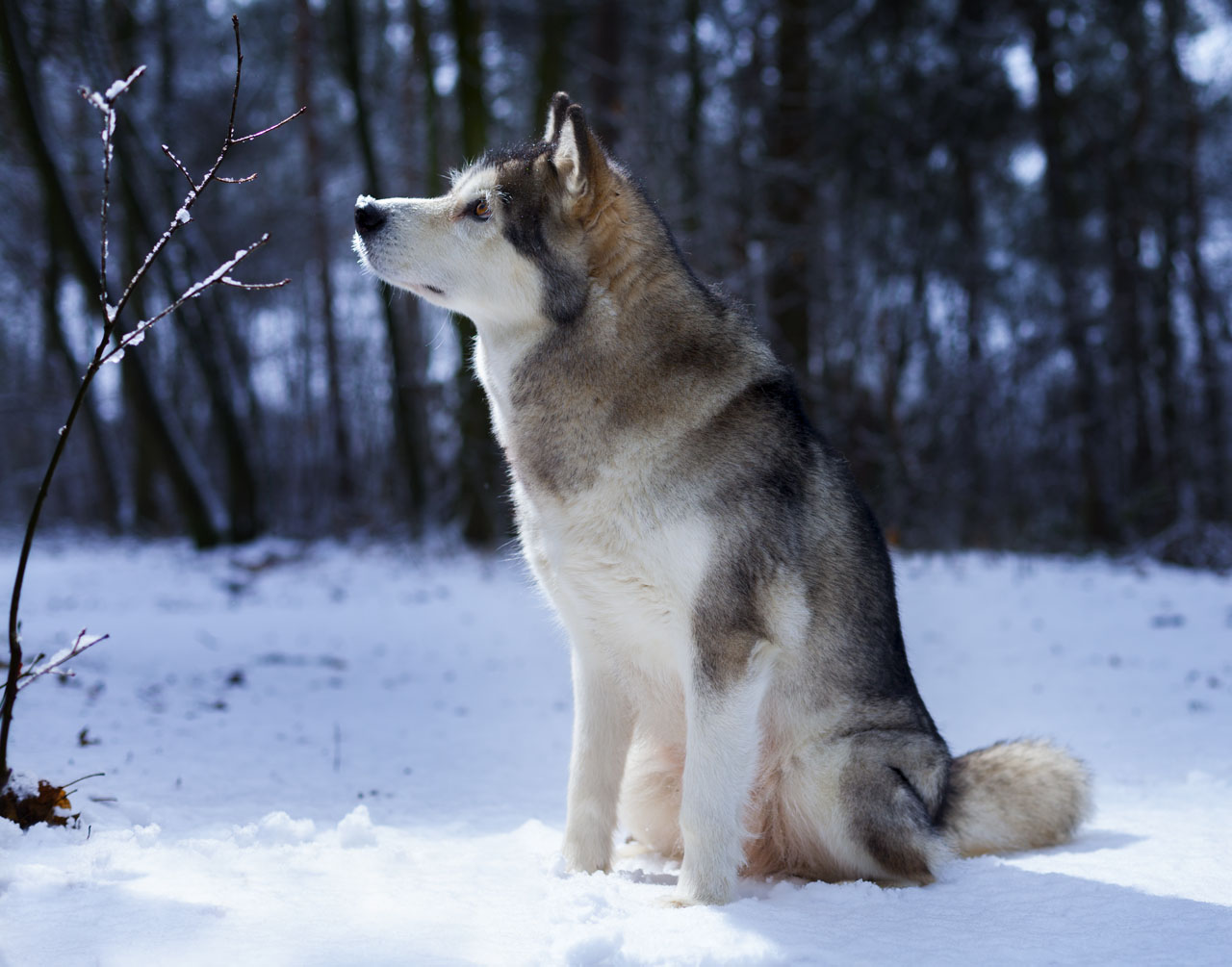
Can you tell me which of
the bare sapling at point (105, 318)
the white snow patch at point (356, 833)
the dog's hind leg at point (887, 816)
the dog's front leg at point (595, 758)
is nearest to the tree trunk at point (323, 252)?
the white snow patch at point (356, 833)

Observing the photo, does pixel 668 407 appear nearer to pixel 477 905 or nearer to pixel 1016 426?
pixel 477 905

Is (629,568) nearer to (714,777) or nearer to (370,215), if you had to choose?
(714,777)

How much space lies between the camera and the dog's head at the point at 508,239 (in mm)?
2658

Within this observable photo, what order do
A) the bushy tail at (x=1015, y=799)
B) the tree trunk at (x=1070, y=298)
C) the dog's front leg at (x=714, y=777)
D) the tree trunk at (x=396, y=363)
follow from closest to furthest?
the dog's front leg at (x=714, y=777), the bushy tail at (x=1015, y=799), the tree trunk at (x=1070, y=298), the tree trunk at (x=396, y=363)

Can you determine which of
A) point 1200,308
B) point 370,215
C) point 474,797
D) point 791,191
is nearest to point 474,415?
point 791,191

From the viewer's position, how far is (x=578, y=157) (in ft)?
8.63

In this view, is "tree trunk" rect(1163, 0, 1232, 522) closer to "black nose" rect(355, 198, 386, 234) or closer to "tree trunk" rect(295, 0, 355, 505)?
"black nose" rect(355, 198, 386, 234)

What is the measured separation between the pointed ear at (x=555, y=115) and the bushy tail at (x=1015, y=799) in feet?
7.66

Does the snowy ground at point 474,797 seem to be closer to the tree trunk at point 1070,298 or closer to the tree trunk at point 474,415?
the tree trunk at point 474,415

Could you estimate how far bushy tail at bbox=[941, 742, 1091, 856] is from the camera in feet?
9.74

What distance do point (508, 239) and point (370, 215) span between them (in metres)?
0.40

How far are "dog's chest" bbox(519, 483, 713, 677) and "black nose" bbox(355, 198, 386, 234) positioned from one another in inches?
35.0

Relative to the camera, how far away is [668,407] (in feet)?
8.54

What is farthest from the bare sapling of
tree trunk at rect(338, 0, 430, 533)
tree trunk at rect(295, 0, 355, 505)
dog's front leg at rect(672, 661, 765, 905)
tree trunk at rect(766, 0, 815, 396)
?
tree trunk at rect(295, 0, 355, 505)
